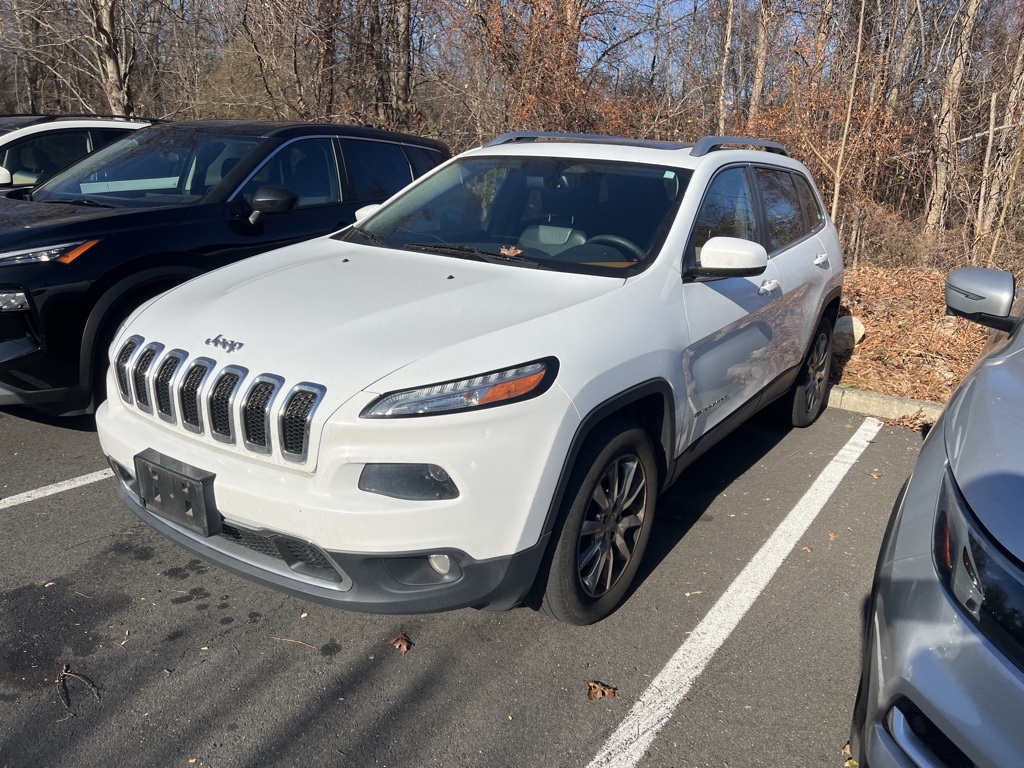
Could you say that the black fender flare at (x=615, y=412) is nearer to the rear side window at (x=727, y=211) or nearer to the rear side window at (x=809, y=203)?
the rear side window at (x=727, y=211)

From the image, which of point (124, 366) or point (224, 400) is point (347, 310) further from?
point (124, 366)

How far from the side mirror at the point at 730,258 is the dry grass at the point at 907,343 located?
333 centimetres

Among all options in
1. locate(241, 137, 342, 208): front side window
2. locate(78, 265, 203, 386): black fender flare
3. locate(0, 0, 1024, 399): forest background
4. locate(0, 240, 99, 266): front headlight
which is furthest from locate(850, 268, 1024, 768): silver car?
locate(0, 0, 1024, 399): forest background

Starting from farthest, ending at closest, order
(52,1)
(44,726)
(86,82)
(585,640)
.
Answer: (86,82)
(52,1)
(585,640)
(44,726)

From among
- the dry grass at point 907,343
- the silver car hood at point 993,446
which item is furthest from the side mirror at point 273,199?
the dry grass at point 907,343

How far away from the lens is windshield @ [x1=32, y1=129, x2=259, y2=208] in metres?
5.39

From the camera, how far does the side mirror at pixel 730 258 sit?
11.1 ft

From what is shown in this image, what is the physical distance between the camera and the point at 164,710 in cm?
268

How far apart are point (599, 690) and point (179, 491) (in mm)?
1546

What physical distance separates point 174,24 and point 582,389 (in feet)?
54.7

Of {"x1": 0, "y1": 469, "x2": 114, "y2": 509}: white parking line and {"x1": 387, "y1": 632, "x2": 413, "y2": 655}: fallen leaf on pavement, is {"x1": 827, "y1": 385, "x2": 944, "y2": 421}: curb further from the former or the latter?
{"x1": 0, "y1": 469, "x2": 114, "y2": 509}: white parking line

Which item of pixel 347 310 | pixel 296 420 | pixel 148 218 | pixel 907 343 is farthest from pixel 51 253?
pixel 907 343

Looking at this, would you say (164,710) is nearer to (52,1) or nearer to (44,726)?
(44,726)

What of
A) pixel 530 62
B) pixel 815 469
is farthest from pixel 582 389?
pixel 530 62
